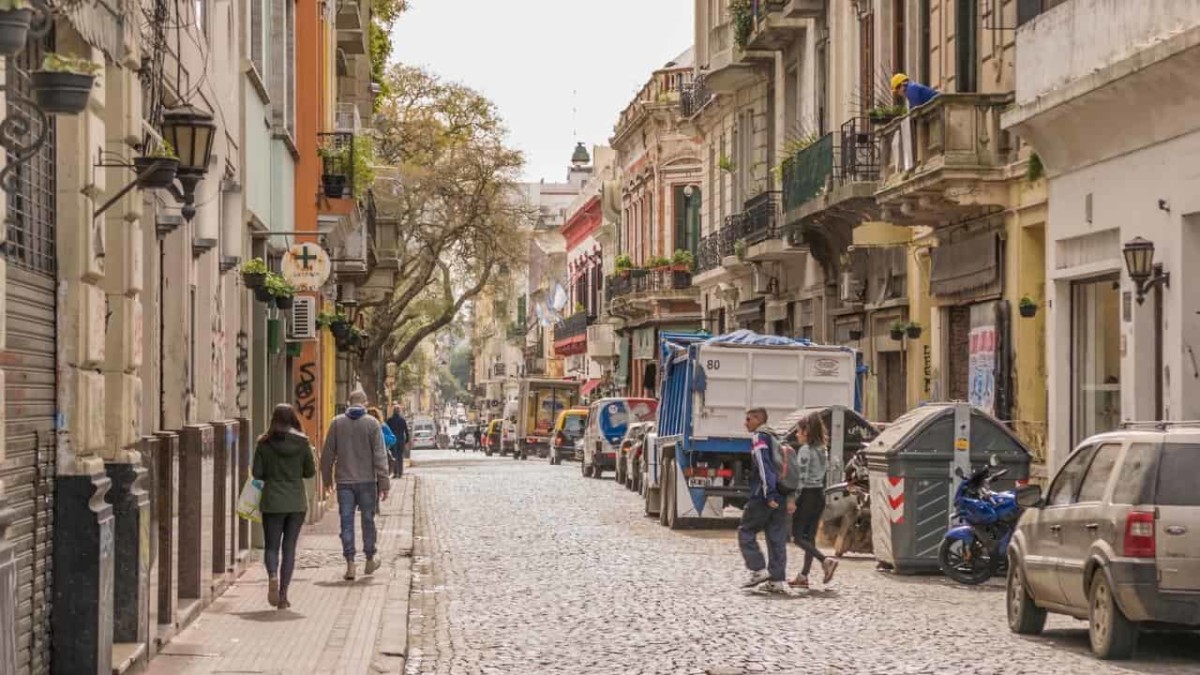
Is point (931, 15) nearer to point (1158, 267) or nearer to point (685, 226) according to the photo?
point (1158, 267)

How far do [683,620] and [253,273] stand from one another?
285 inches

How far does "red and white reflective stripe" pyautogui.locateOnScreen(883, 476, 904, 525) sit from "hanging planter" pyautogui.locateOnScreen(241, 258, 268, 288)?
21.7 feet

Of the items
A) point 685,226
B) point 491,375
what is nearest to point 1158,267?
point 685,226

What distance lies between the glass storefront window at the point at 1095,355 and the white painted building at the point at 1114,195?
0.07 feet

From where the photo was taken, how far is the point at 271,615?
17.1 m

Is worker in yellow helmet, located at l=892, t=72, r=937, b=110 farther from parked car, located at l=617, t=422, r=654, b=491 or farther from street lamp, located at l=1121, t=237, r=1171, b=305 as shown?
parked car, located at l=617, t=422, r=654, b=491

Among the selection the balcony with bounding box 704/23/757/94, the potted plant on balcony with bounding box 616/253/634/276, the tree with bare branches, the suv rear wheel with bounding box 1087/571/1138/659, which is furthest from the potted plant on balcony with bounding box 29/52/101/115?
the potted plant on balcony with bounding box 616/253/634/276

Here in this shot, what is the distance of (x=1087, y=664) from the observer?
1380 cm

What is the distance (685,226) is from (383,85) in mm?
14476

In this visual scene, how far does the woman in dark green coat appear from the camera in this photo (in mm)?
17516

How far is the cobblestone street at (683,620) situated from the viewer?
14.1 m

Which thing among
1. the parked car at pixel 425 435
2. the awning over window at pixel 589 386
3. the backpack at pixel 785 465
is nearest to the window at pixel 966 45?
the backpack at pixel 785 465

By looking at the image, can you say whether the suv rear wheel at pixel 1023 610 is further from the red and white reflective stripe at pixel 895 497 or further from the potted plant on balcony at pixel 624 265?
the potted plant on balcony at pixel 624 265

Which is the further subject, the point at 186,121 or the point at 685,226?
the point at 685,226
